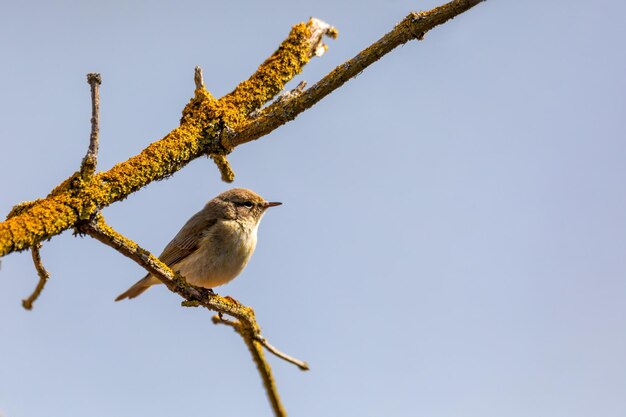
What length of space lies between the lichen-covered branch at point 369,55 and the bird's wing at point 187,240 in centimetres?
282

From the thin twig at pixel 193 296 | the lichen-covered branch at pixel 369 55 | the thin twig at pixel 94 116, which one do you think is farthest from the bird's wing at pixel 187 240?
the thin twig at pixel 94 116

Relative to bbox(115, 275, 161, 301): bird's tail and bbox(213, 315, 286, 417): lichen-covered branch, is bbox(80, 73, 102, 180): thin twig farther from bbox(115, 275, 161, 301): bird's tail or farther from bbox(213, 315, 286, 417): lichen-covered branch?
bbox(115, 275, 161, 301): bird's tail

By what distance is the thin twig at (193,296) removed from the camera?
3318mm

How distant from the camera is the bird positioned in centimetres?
673

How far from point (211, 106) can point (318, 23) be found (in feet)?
5.20

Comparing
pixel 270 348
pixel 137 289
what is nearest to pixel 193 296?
pixel 270 348

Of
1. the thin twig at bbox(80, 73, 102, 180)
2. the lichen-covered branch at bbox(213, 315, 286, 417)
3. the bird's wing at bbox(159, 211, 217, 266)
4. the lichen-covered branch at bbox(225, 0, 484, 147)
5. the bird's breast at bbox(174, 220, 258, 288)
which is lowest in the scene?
the lichen-covered branch at bbox(213, 315, 286, 417)

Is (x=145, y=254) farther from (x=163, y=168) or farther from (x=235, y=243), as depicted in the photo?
(x=235, y=243)

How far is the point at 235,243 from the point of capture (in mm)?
6922

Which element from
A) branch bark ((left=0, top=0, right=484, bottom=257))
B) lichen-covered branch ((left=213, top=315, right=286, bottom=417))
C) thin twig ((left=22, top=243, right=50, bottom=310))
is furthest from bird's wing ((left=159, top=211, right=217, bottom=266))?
lichen-covered branch ((left=213, top=315, right=286, bottom=417))

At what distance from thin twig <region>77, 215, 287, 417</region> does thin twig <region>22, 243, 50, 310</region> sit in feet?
0.84

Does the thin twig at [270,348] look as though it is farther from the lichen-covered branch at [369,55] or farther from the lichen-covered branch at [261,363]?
the lichen-covered branch at [369,55]

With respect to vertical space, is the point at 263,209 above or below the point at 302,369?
above

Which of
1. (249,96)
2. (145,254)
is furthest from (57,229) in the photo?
(249,96)
